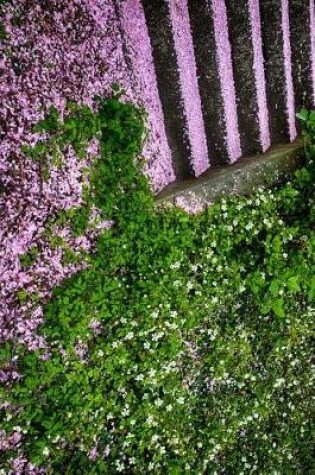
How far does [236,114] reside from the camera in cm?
315

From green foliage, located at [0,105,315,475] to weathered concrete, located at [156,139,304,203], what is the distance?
124 millimetres

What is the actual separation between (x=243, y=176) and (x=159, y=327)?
1503 mm

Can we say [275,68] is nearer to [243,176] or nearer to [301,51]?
[301,51]

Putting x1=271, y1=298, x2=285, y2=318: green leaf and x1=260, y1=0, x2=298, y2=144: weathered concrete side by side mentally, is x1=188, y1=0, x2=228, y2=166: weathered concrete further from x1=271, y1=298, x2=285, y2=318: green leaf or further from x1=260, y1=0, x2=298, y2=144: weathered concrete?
x1=271, y1=298, x2=285, y2=318: green leaf

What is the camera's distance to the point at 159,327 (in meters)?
2.96

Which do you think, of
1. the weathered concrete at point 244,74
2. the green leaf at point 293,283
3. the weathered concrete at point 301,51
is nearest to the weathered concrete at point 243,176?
the weathered concrete at point 244,74

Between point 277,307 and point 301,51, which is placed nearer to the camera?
point 277,307

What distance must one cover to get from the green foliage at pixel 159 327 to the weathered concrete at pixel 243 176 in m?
0.12

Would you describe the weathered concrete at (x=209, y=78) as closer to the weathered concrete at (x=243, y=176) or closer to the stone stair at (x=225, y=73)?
the stone stair at (x=225, y=73)

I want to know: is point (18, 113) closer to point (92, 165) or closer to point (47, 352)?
point (92, 165)

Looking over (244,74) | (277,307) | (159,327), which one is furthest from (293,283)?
(244,74)

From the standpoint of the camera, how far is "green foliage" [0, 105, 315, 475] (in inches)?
104

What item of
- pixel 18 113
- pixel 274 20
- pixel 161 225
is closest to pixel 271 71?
pixel 274 20

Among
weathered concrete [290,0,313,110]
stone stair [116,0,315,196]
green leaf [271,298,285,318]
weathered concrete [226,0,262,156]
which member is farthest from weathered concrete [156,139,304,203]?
green leaf [271,298,285,318]
